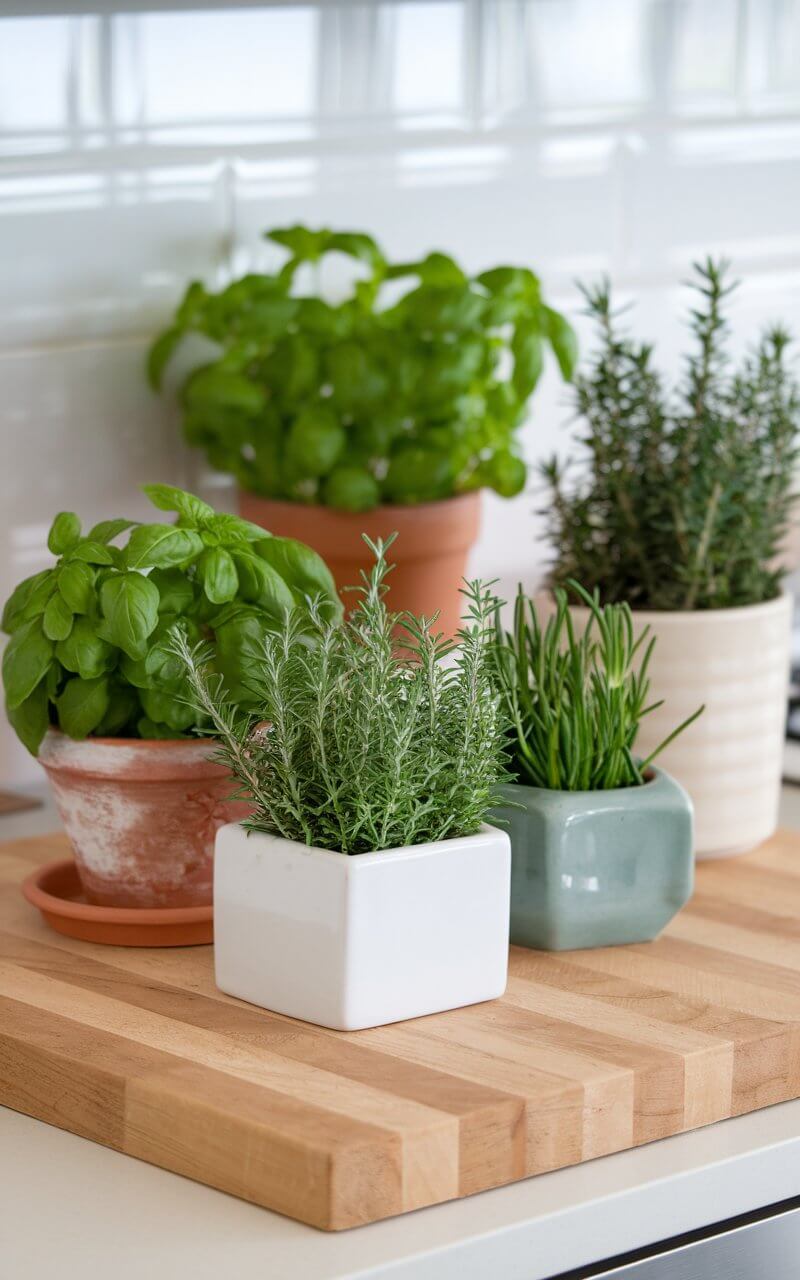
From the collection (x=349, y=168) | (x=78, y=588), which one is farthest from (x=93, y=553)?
(x=349, y=168)

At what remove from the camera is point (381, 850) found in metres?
→ 0.74

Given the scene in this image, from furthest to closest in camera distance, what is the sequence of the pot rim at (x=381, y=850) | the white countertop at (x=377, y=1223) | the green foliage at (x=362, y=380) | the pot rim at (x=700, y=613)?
1. the green foliage at (x=362, y=380)
2. the pot rim at (x=700, y=613)
3. the pot rim at (x=381, y=850)
4. the white countertop at (x=377, y=1223)

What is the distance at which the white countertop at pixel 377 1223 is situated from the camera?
0.60 meters

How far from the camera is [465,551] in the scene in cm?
124

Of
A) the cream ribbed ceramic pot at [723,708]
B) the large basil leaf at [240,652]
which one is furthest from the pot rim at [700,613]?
the large basil leaf at [240,652]

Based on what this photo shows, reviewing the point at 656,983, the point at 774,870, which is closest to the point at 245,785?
the point at 656,983

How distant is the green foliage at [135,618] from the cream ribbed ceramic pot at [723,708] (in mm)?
219

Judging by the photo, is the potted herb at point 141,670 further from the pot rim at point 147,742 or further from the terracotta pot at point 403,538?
the terracotta pot at point 403,538

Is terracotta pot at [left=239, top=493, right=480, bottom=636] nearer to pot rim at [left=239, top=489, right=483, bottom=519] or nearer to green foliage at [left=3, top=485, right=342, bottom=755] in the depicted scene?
pot rim at [left=239, top=489, right=483, bottom=519]

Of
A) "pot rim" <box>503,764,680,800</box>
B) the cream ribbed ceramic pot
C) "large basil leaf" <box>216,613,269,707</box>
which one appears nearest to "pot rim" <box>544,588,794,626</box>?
the cream ribbed ceramic pot

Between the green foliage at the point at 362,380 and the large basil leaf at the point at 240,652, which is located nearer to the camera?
the large basil leaf at the point at 240,652

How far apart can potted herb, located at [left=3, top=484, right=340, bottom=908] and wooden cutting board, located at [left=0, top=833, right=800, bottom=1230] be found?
0.05m

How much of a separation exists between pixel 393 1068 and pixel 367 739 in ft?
0.45

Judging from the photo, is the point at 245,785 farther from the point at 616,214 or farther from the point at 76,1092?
the point at 616,214
